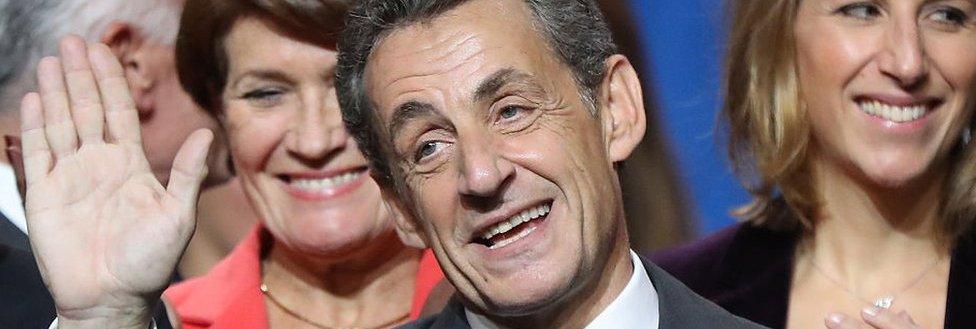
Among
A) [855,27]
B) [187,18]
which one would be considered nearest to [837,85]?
[855,27]

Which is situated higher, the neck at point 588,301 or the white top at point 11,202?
the neck at point 588,301

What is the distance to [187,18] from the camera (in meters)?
3.66

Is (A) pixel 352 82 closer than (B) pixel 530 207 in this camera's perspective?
No

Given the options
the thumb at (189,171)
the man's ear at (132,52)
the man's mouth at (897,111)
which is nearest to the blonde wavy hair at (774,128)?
the man's mouth at (897,111)

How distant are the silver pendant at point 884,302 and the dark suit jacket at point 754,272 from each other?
0.40ft

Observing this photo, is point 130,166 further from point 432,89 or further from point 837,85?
point 837,85

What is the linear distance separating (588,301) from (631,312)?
0.23ft

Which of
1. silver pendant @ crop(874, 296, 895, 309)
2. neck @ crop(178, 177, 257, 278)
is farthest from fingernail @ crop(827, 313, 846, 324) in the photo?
neck @ crop(178, 177, 257, 278)

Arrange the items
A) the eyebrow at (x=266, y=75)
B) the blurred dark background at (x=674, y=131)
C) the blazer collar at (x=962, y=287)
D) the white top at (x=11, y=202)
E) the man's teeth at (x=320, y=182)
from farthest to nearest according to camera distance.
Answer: the blurred dark background at (x=674, y=131), the white top at (x=11, y=202), the man's teeth at (x=320, y=182), the eyebrow at (x=266, y=75), the blazer collar at (x=962, y=287)

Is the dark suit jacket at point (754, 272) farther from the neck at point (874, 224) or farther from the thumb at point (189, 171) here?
the thumb at point (189, 171)

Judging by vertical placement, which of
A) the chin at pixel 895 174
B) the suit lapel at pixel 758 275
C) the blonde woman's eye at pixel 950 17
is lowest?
the suit lapel at pixel 758 275

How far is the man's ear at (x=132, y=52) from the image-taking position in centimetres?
412

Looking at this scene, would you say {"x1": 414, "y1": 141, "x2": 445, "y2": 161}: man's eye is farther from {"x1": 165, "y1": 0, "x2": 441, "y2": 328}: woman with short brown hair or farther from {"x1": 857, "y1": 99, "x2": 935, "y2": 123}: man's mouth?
{"x1": 857, "y1": 99, "x2": 935, "y2": 123}: man's mouth

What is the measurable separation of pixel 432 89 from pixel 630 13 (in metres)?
1.52
